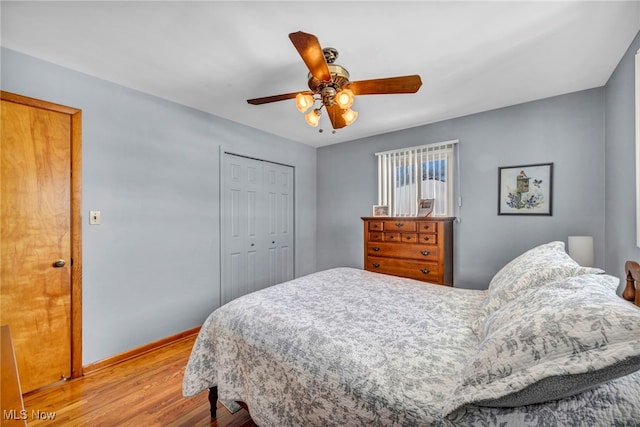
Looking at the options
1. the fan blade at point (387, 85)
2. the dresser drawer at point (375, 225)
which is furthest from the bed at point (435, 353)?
the dresser drawer at point (375, 225)

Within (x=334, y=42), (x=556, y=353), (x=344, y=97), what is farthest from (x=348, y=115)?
(x=556, y=353)

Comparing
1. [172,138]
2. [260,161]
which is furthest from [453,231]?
[172,138]

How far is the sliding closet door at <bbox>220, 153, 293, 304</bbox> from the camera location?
3303 mm

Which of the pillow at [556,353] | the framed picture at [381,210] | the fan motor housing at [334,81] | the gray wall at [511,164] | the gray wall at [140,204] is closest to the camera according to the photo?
the pillow at [556,353]

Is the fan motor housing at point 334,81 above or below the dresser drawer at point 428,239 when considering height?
above

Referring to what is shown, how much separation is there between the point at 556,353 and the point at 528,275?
2.64 ft

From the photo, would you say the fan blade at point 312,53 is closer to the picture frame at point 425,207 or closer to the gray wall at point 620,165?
the gray wall at point 620,165

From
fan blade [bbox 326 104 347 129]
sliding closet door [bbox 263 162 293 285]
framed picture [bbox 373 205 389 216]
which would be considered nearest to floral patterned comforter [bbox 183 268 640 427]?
fan blade [bbox 326 104 347 129]

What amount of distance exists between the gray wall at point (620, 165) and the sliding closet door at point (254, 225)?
3.43m

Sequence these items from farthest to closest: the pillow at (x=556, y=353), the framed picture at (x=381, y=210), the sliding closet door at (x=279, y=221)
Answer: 1. the sliding closet door at (x=279, y=221)
2. the framed picture at (x=381, y=210)
3. the pillow at (x=556, y=353)

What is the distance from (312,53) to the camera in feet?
4.66

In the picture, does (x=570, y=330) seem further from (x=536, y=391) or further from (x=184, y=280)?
(x=184, y=280)

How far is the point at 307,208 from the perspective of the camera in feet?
14.6

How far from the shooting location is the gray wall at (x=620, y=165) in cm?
183
